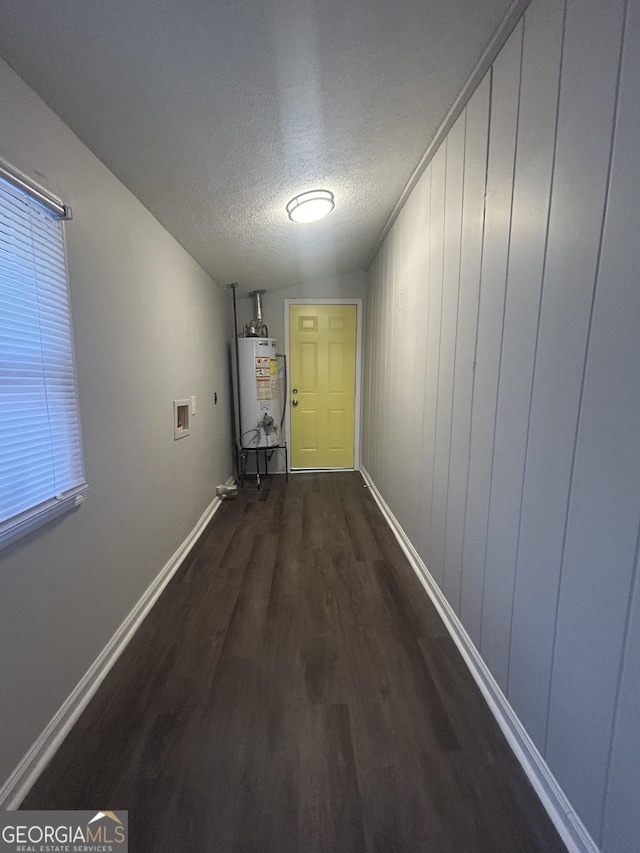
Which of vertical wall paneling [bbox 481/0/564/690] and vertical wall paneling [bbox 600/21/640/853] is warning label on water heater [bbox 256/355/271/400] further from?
vertical wall paneling [bbox 600/21/640/853]

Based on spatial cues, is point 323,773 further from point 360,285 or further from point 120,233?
point 360,285

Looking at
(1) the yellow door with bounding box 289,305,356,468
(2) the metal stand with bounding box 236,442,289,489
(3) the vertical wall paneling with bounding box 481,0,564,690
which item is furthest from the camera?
(1) the yellow door with bounding box 289,305,356,468

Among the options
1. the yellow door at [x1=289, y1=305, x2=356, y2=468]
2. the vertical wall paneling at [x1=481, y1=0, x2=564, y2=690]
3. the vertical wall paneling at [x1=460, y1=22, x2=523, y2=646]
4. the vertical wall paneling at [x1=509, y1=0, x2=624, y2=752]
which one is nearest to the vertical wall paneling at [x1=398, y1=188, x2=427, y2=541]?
the vertical wall paneling at [x1=460, y1=22, x2=523, y2=646]

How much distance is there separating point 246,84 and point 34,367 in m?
1.21

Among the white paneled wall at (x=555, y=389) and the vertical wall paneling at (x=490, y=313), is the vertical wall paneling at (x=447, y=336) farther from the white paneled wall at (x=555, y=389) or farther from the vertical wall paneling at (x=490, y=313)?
the vertical wall paneling at (x=490, y=313)

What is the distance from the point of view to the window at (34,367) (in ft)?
3.09

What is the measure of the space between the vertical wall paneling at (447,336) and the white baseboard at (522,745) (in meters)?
0.20

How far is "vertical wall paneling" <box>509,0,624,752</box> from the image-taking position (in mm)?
752

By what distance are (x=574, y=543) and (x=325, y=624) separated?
46.0 inches

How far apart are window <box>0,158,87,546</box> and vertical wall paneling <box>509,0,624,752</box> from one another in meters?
1.51

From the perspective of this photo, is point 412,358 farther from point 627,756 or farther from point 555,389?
point 627,756

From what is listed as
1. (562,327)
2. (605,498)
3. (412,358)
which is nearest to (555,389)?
(562,327)

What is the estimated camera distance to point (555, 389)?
891 mm

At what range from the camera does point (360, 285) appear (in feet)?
12.6
